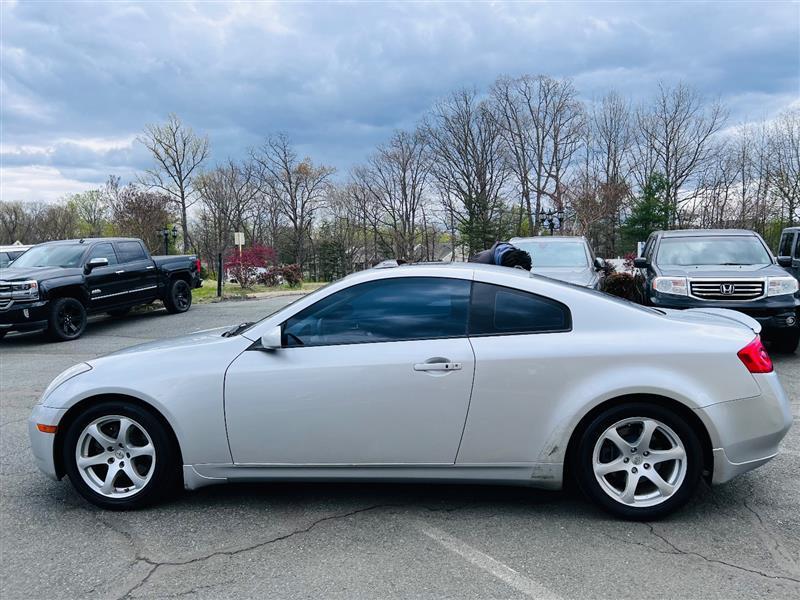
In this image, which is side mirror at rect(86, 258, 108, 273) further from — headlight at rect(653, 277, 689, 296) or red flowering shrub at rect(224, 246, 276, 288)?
red flowering shrub at rect(224, 246, 276, 288)

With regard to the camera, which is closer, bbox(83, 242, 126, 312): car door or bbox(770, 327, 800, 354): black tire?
bbox(770, 327, 800, 354): black tire

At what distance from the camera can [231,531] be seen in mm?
3287

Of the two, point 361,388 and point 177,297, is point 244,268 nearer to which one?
point 177,297

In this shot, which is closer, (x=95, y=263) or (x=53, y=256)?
(x=95, y=263)

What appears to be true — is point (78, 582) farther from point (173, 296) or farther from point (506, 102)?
point (506, 102)

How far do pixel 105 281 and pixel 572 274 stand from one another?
954 cm

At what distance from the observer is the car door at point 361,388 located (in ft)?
10.7

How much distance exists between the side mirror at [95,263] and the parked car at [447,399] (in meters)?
9.10

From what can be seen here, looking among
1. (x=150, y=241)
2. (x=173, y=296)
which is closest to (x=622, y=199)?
(x=150, y=241)

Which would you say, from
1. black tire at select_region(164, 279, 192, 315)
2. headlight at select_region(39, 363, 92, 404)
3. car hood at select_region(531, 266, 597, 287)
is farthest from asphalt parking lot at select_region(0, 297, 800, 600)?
black tire at select_region(164, 279, 192, 315)

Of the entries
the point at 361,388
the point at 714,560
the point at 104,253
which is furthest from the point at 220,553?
the point at 104,253

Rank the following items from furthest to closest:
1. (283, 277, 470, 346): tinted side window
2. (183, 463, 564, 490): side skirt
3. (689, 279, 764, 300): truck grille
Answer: (689, 279, 764, 300): truck grille
(283, 277, 470, 346): tinted side window
(183, 463, 564, 490): side skirt

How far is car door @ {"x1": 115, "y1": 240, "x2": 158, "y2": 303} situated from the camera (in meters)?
13.1

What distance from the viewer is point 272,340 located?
3342mm
